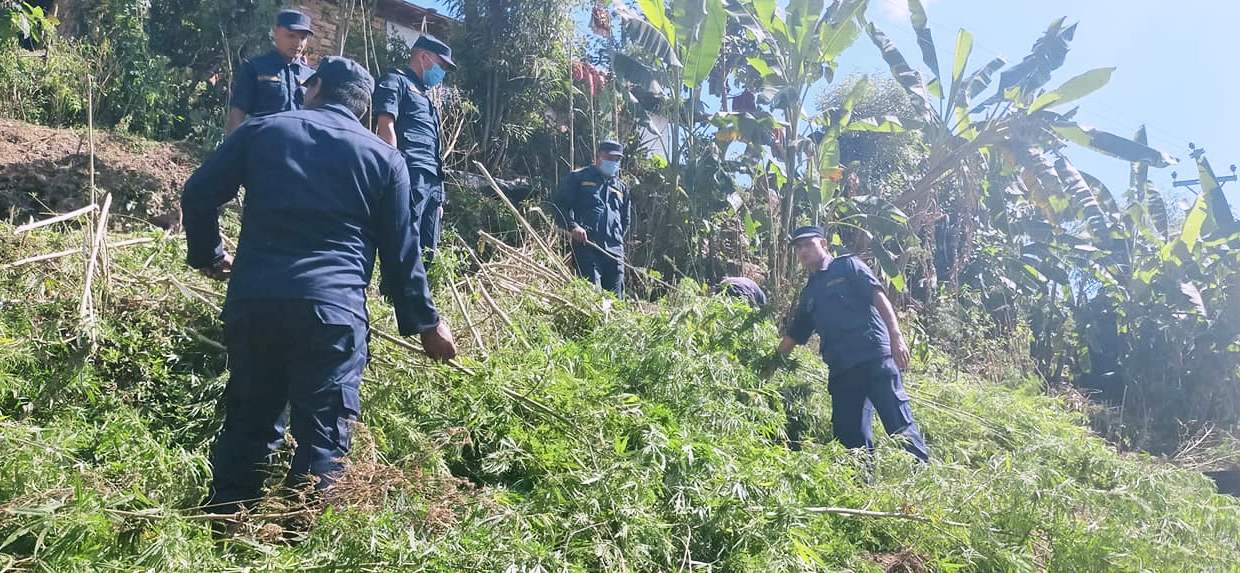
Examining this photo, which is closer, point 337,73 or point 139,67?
point 337,73

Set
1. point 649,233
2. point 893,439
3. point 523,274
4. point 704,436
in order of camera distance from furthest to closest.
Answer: point 649,233 → point 523,274 → point 893,439 → point 704,436

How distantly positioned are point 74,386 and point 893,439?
3572 mm

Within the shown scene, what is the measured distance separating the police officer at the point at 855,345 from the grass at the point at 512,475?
72 centimetres

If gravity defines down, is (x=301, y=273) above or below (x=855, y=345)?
above

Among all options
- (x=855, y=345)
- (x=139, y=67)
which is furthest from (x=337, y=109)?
(x=139, y=67)

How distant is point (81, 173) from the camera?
20.5 feet

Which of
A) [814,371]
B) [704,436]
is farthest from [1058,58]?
[704,436]

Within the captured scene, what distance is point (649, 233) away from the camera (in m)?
8.86

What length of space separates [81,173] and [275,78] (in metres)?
2.08

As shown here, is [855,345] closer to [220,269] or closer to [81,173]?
[220,269]

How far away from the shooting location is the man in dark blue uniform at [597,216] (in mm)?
6980

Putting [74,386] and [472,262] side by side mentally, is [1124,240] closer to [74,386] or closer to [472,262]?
[472,262]

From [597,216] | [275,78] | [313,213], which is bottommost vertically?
[597,216]

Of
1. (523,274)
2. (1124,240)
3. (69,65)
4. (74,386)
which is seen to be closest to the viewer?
(74,386)
